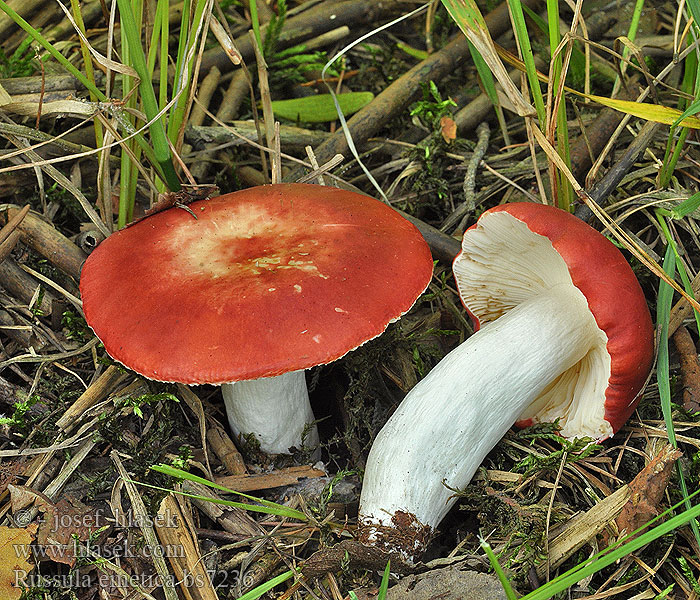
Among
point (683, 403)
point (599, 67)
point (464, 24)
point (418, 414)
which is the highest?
point (464, 24)

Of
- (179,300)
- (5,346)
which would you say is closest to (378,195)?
(179,300)

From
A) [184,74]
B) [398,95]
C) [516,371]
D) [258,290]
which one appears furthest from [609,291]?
[398,95]

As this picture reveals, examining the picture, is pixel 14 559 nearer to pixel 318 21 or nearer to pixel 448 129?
pixel 448 129

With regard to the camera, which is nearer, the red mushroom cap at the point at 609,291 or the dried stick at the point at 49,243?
the red mushroom cap at the point at 609,291

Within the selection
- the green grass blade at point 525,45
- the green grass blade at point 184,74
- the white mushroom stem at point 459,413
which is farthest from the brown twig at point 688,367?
the green grass blade at point 184,74

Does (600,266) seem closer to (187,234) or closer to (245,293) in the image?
(245,293)

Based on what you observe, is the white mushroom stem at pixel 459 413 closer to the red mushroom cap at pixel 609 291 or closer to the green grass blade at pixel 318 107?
the red mushroom cap at pixel 609 291
